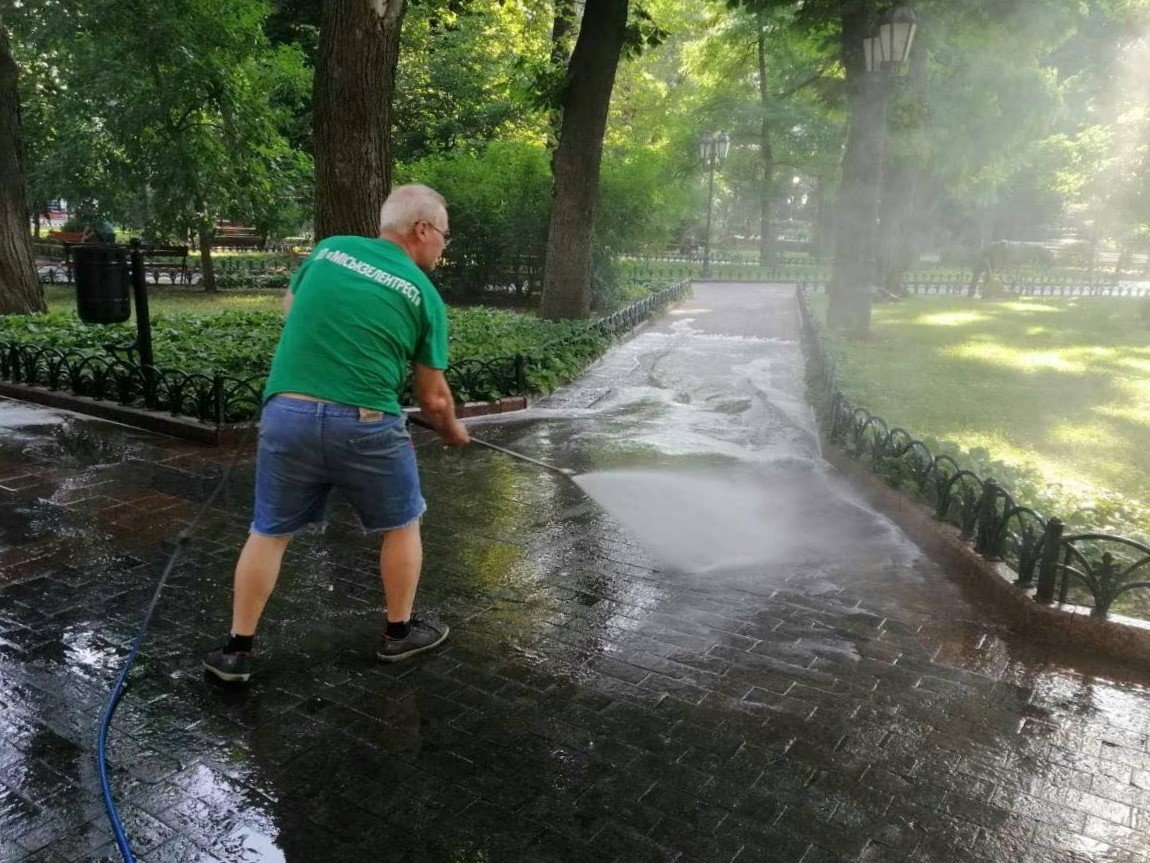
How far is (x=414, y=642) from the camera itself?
369cm

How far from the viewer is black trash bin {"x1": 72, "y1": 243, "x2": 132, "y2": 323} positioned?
25.1ft

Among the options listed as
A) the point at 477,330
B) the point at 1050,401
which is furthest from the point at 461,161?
the point at 1050,401

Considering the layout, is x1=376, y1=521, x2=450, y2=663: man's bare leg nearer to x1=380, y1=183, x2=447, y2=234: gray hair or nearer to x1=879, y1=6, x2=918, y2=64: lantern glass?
x1=380, y1=183, x2=447, y2=234: gray hair

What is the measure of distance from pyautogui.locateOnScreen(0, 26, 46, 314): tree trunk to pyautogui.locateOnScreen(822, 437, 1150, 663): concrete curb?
488 inches

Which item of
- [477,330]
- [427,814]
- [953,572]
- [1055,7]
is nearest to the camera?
[427,814]

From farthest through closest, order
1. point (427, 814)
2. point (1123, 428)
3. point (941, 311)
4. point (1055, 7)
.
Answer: point (941, 311)
point (1055, 7)
point (1123, 428)
point (427, 814)

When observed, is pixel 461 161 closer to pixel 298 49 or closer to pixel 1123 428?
pixel 298 49

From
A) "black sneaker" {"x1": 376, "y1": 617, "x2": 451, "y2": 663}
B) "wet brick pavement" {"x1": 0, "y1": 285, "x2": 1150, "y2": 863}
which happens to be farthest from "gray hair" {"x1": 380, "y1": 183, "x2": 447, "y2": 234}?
"wet brick pavement" {"x1": 0, "y1": 285, "x2": 1150, "y2": 863}

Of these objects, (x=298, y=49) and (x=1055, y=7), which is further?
(x=298, y=49)

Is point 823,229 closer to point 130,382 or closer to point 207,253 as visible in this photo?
point 207,253

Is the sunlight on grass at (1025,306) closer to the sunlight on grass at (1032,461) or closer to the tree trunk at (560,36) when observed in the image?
the tree trunk at (560,36)

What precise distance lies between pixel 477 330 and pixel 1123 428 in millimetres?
7531

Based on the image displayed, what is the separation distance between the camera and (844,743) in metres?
3.18

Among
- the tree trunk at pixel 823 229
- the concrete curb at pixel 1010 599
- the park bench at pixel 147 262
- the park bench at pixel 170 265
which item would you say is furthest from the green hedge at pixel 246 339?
the tree trunk at pixel 823 229
